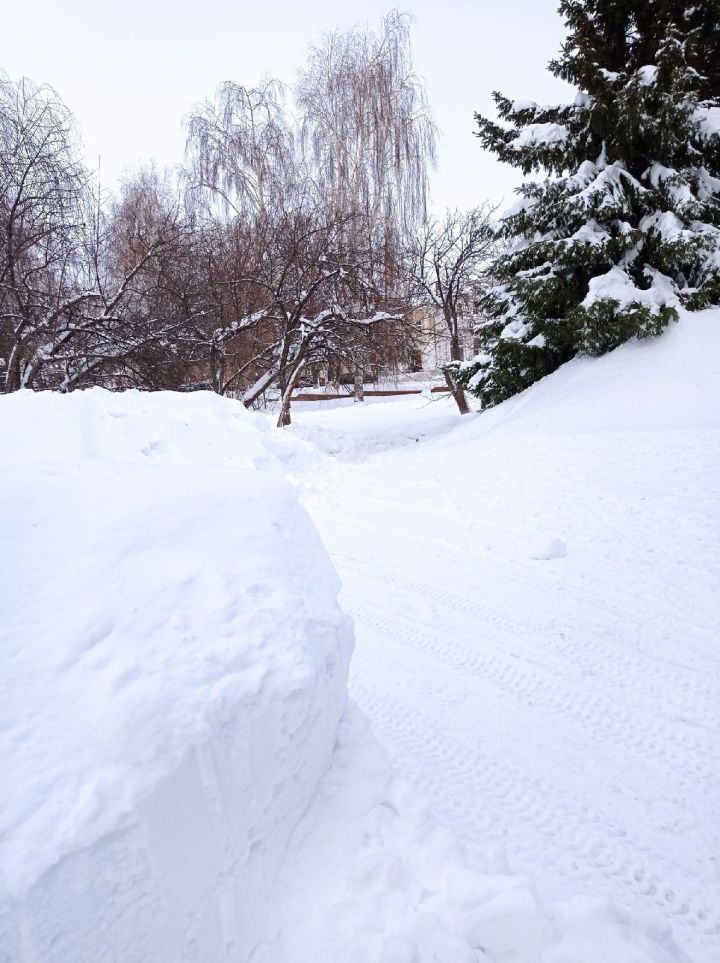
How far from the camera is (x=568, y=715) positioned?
263 cm

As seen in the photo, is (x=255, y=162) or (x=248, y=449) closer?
(x=248, y=449)

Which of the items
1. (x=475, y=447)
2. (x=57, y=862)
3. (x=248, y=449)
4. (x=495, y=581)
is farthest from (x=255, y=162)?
(x=57, y=862)

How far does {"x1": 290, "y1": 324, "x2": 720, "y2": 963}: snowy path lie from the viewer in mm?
1933

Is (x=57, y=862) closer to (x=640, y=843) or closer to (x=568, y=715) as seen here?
(x=640, y=843)

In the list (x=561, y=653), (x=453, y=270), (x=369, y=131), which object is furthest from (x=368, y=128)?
(x=561, y=653)

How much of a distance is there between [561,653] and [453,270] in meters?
11.7

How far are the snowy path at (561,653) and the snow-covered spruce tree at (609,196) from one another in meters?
2.50

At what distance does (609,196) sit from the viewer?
7734mm

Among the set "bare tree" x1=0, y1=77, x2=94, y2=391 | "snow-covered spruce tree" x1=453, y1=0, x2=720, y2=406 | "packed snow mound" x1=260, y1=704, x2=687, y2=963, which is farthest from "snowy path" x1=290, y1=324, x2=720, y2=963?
"bare tree" x1=0, y1=77, x2=94, y2=391

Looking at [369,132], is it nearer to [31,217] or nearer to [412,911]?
[31,217]

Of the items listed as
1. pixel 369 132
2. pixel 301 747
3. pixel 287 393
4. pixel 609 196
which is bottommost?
pixel 301 747

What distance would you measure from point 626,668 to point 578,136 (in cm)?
833

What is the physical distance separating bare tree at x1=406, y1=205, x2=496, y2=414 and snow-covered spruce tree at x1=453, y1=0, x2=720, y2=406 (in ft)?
12.4

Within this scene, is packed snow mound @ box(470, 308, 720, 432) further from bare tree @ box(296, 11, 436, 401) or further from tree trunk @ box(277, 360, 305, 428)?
bare tree @ box(296, 11, 436, 401)
